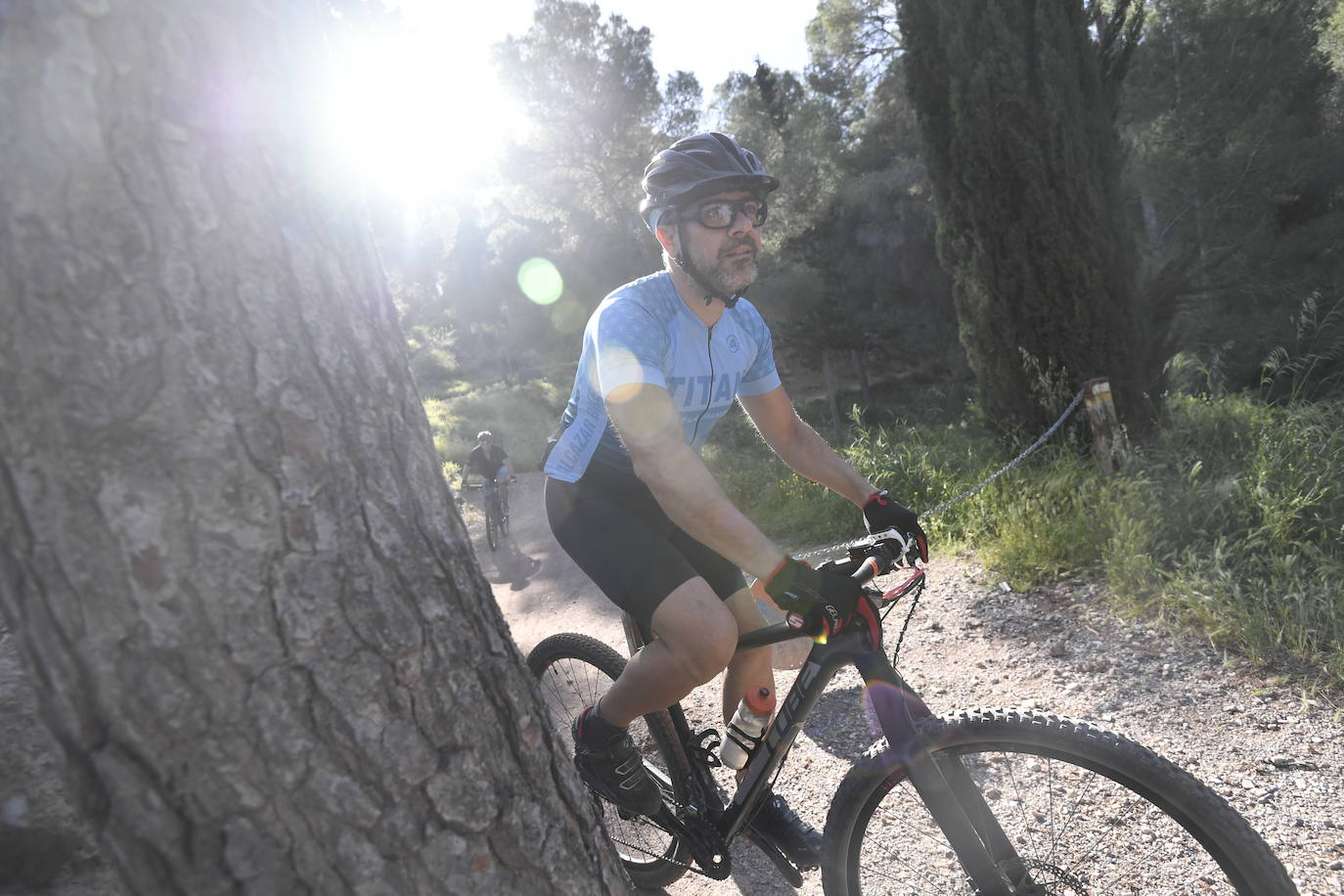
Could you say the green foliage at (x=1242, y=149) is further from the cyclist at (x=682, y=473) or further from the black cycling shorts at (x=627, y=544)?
the black cycling shorts at (x=627, y=544)

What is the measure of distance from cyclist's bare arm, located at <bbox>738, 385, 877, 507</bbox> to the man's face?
0.47 meters

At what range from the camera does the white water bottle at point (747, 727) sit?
7.40 feet

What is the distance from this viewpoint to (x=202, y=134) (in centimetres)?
90

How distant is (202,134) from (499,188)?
24.6 m

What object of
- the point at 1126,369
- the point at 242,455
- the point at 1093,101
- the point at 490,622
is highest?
the point at 1093,101

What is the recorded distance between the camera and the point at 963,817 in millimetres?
1689

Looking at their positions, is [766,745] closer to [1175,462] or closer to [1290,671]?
[1290,671]

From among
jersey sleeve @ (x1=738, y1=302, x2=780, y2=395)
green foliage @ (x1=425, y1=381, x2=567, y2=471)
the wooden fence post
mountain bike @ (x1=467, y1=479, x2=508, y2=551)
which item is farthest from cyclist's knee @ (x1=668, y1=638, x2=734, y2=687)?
green foliage @ (x1=425, y1=381, x2=567, y2=471)

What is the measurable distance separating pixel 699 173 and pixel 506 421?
23123mm

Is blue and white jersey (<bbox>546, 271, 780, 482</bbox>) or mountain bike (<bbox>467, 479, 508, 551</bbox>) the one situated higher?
blue and white jersey (<bbox>546, 271, 780, 482</bbox>)

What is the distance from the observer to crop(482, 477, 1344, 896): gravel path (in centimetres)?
245

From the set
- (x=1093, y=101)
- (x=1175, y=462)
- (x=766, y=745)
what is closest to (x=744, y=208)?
(x=766, y=745)

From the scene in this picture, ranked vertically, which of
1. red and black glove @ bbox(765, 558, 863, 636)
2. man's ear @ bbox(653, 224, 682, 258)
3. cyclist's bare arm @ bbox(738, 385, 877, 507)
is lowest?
red and black glove @ bbox(765, 558, 863, 636)

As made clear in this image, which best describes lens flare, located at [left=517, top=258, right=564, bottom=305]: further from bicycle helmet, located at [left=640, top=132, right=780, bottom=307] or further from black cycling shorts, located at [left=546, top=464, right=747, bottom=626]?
black cycling shorts, located at [left=546, top=464, right=747, bottom=626]
